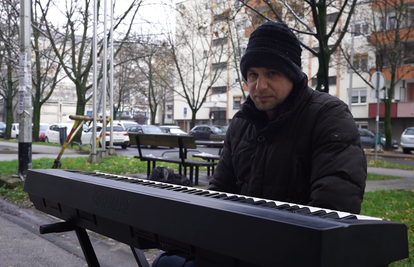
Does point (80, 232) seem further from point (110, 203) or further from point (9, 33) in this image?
point (9, 33)

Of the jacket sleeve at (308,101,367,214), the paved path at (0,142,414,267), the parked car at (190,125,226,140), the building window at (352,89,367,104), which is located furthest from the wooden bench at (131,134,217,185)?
the building window at (352,89,367,104)

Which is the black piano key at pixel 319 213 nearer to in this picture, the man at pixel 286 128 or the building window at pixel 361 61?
the man at pixel 286 128

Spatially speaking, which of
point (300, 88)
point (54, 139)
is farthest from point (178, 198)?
point (54, 139)

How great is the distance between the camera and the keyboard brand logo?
150 cm

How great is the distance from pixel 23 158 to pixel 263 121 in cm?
771

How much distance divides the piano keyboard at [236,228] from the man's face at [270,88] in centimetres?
54

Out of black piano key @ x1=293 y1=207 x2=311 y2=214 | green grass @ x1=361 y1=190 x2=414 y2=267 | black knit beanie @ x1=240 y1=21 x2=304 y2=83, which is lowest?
green grass @ x1=361 y1=190 x2=414 y2=267

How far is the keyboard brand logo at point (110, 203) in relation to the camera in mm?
1501

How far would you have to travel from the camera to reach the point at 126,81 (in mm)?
49031

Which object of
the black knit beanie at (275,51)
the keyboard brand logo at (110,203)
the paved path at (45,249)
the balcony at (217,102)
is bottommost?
the paved path at (45,249)

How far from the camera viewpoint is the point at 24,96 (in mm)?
8906

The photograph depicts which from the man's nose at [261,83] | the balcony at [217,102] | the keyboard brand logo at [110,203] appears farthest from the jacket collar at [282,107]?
the balcony at [217,102]

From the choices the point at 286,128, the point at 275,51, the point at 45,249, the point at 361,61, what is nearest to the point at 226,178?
the point at 286,128

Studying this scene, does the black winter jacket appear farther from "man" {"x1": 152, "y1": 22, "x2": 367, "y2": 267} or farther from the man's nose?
the man's nose
